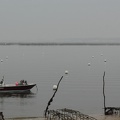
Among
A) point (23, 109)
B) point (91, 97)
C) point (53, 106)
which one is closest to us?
point (23, 109)

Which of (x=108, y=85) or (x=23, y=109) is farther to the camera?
(x=108, y=85)

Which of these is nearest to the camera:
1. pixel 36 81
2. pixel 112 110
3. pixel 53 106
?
pixel 112 110

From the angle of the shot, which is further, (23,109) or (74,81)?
(74,81)

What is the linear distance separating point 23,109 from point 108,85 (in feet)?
130

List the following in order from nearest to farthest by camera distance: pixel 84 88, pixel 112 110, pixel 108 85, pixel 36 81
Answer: pixel 112 110 → pixel 84 88 → pixel 108 85 → pixel 36 81

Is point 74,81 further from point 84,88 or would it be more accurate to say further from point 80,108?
point 80,108

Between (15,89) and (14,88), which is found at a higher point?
(14,88)

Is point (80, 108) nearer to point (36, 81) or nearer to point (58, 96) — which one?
point (58, 96)

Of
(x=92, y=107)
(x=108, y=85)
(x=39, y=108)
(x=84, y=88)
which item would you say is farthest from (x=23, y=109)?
(x=108, y=85)

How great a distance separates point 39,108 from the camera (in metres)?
55.2

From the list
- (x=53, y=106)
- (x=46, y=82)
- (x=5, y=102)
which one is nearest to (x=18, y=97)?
(x=5, y=102)

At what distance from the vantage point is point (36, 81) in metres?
95.1

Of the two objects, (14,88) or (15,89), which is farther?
(15,89)

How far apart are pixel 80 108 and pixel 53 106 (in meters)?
5.25
